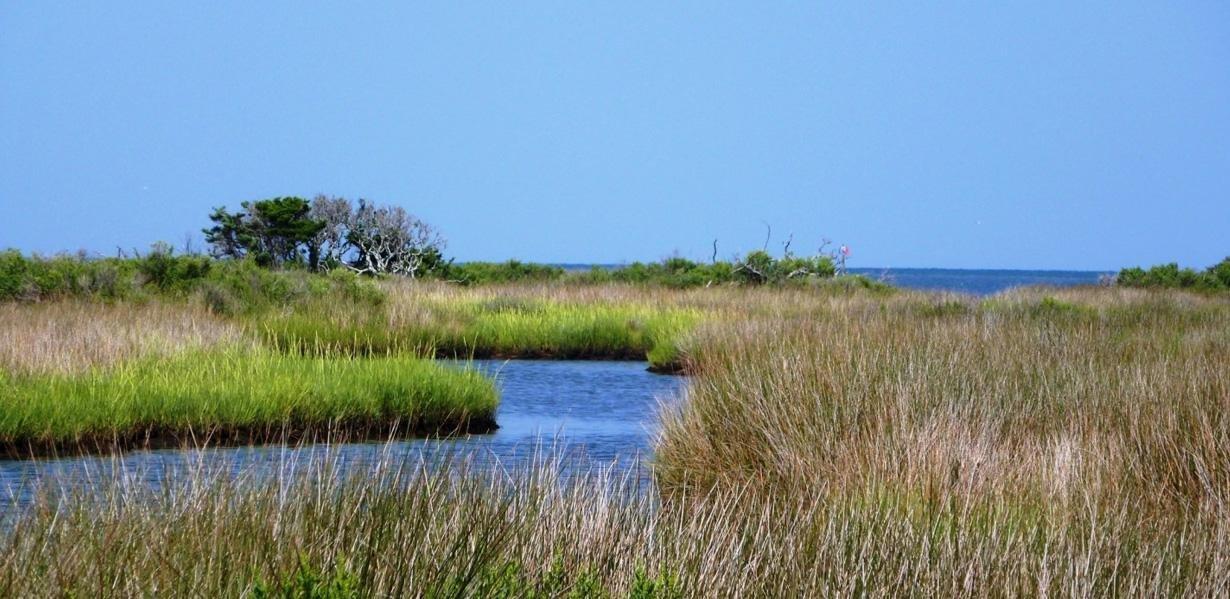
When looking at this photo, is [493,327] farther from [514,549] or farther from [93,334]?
[514,549]

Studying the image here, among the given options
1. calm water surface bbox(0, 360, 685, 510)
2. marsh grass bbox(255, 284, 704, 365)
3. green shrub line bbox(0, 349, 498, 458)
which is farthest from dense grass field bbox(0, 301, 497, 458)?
marsh grass bbox(255, 284, 704, 365)

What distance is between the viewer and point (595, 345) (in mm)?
20734

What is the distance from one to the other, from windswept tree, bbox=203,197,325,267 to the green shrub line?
23.3m

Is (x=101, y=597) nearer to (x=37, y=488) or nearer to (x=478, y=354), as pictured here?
(x=37, y=488)

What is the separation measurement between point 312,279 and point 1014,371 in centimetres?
1720

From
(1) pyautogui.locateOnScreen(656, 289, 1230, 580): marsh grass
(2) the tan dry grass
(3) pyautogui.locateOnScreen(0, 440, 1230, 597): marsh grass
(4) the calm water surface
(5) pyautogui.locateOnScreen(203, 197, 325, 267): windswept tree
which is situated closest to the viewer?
(3) pyautogui.locateOnScreen(0, 440, 1230, 597): marsh grass

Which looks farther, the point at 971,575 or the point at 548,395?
the point at 548,395

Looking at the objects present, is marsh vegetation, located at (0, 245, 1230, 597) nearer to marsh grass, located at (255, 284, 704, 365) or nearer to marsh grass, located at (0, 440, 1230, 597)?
marsh grass, located at (0, 440, 1230, 597)

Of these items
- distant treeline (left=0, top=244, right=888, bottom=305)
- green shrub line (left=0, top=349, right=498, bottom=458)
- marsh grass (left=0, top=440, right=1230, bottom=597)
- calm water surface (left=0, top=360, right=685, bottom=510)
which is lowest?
calm water surface (left=0, top=360, right=685, bottom=510)

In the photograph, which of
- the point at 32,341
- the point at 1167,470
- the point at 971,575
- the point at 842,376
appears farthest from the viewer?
the point at 32,341

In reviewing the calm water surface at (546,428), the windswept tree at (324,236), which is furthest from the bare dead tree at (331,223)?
the calm water surface at (546,428)

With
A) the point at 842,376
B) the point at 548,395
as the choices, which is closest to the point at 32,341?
the point at 548,395

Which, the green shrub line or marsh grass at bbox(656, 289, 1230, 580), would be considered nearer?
marsh grass at bbox(656, 289, 1230, 580)

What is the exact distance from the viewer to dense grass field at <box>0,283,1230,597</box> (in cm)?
391
